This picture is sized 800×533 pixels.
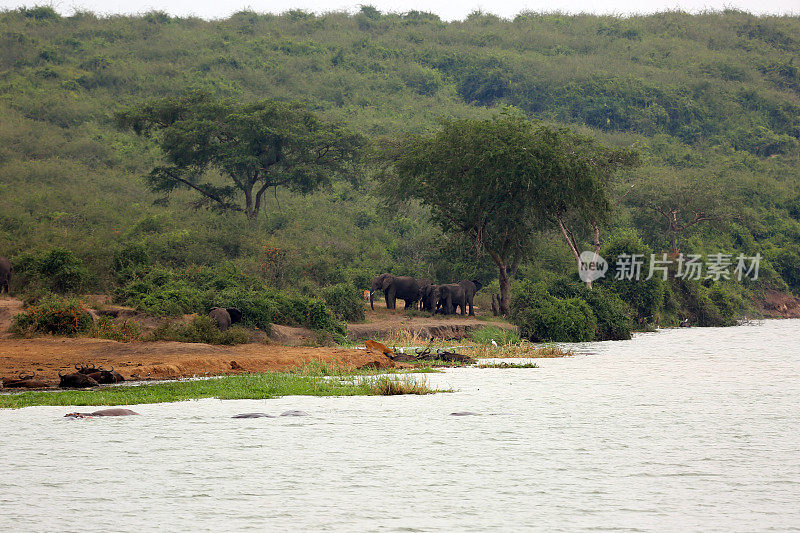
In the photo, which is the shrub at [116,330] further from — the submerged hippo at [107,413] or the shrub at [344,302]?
the submerged hippo at [107,413]

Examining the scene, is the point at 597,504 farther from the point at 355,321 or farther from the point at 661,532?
the point at 355,321

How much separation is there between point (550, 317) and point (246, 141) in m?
20.8

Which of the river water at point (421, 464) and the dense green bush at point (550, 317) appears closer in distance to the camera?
the river water at point (421, 464)

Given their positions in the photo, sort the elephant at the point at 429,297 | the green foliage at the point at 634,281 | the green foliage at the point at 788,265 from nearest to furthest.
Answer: the elephant at the point at 429,297 → the green foliage at the point at 634,281 → the green foliage at the point at 788,265

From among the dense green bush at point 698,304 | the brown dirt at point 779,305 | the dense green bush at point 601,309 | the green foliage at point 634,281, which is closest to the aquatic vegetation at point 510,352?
the dense green bush at point 601,309

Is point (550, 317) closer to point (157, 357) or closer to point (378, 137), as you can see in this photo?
point (157, 357)

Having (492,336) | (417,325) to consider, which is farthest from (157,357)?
(492,336)

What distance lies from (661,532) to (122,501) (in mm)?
5133

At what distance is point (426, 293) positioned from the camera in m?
Result: 35.0

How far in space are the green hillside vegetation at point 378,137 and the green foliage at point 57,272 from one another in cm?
8

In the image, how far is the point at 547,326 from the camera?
102ft

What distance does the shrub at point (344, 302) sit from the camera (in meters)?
30.5

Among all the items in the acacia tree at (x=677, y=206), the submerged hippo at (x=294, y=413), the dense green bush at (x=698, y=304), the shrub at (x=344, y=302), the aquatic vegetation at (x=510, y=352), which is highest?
the acacia tree at (x=677, y=206)

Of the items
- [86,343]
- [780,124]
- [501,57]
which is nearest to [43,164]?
[86,343]
